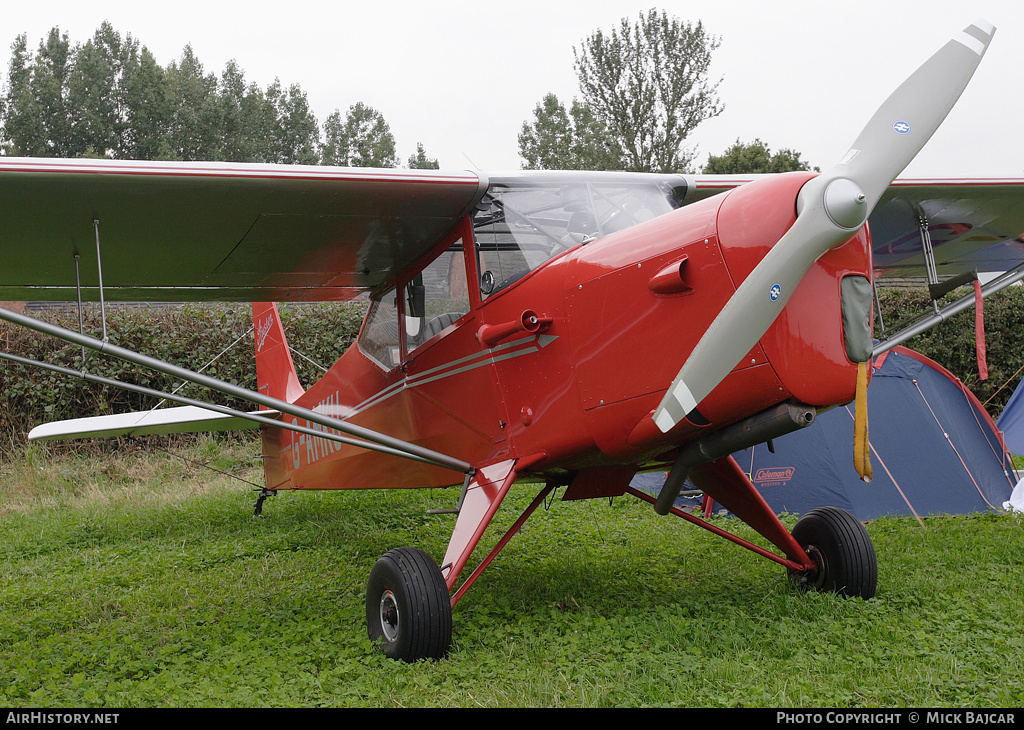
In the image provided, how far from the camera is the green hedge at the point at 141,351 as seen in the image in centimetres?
1030

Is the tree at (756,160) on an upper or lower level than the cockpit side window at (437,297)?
upper

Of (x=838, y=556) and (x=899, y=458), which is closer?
(x=838, y=556)

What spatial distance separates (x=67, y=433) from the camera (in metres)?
6.77

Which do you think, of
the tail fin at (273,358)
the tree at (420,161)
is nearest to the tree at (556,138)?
the tree at (420,161)

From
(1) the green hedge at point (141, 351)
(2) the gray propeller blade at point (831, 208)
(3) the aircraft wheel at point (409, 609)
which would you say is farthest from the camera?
(1) the green hedge at point (141, 351)

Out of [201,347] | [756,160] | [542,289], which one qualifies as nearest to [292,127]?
[756,160]

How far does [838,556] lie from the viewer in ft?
14.5

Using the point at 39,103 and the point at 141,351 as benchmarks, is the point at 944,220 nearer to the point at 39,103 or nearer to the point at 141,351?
the point at 141,351

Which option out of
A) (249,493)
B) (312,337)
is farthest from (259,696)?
(312,337)

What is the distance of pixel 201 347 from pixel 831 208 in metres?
9.86

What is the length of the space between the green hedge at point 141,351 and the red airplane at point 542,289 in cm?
511

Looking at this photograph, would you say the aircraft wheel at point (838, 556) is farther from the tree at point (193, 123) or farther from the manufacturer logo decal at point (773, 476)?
the tree at point (193, 123)

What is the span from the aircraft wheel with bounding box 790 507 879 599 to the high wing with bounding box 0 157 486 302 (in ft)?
9.37

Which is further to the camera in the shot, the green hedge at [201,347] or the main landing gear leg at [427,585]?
the green hedge at [201,347]
